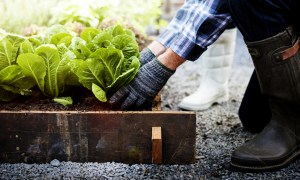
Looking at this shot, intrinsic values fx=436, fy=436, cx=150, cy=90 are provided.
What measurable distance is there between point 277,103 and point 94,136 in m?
0.82

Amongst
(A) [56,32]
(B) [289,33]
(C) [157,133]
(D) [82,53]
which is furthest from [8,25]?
(B) [289,33]

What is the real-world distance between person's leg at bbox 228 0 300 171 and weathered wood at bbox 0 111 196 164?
279 millimetres

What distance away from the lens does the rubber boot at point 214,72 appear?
9.34 feet

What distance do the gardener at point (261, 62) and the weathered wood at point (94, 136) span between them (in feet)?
0.41

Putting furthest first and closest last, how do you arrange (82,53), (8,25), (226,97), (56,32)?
(226,97)
(8,25)
(56,32)
(82,53)

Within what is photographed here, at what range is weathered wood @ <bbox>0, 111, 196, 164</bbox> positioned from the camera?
1.85 m

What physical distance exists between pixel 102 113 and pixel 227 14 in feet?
2.46

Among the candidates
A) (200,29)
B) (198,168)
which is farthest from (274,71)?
(198,168)

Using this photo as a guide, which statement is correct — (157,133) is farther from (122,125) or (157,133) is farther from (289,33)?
(289,33)

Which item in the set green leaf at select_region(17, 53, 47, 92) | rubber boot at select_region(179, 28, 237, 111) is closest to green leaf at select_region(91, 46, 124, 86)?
green leaf at select_region(17, 53, 47, 92)

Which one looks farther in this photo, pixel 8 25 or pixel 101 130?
pixel 8 25

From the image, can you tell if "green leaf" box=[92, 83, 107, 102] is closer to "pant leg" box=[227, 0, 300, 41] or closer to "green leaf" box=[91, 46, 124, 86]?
"green leaf" box=[91, 46, 124, 86]

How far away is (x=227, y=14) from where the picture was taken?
6.68 ft

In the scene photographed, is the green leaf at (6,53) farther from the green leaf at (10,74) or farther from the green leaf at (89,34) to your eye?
the green leaf at (89,34)
